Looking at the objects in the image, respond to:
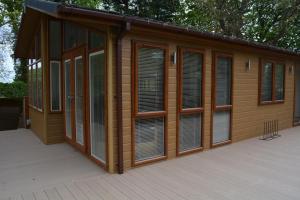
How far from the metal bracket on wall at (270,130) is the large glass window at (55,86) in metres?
5.25

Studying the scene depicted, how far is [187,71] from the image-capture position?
5.03 metres

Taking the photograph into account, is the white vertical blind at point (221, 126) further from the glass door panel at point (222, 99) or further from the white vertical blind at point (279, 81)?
the white vertical blind at point (279, 81)

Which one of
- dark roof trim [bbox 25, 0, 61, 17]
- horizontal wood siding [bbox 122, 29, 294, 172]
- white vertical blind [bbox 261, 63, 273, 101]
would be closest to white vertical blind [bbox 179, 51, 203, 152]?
horizontal wood siding [bbox 122, 29, 294, 172]

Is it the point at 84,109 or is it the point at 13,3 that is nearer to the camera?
the point at 84,109

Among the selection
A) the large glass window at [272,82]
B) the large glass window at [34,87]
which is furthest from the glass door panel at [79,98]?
the large glass window at [272,82]

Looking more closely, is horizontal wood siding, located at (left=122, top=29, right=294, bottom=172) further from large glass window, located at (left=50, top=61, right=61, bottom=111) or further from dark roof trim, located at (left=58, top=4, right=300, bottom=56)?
large glass window, located at (left=50, top=61, right=61, bottom=111)

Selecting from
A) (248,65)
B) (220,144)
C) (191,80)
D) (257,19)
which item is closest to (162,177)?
(191,80)

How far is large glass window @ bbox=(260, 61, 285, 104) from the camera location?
7.11 m

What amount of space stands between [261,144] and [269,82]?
2155 mm

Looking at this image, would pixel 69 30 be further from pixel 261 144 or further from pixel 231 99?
pixel 261 144

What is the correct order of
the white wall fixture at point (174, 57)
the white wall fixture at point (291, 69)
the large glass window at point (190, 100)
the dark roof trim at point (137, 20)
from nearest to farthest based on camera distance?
1. the dark roof trim at point (137, 20)
2. the white wall fixture at point (174, 57)
3. the large glass window at point (190, 100)
4. the white wall fixture at point (291, 69)

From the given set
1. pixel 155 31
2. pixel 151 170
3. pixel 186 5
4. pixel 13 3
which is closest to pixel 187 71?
pixel 155 31

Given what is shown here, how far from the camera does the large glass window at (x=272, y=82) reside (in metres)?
7.11

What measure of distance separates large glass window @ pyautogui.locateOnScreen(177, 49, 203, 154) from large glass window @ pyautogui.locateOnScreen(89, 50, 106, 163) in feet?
4.74
